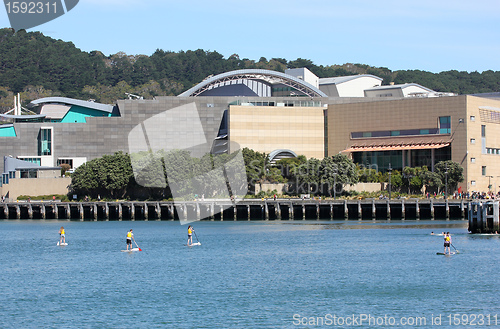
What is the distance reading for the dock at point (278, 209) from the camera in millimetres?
117500

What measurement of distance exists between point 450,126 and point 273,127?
40.9 m

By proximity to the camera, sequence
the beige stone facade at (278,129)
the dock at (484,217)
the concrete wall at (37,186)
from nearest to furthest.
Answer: the dock at (484,217)
the concrete wall at (37,186)
the beige stone facade at (278,129)

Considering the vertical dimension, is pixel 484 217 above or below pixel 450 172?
below

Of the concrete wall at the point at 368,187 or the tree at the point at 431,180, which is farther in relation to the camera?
the concrete wall at the point at 368,187

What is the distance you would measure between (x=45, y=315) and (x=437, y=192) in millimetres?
107991

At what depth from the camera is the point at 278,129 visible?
167m

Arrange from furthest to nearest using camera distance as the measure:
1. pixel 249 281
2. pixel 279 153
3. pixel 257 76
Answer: pixel 257 76 < pixel 279 153 < pixel 249 281

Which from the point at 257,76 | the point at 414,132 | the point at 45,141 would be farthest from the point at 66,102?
the point at 414,132

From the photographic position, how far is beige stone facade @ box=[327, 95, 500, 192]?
146m

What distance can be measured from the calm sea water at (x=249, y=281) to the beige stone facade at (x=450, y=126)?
5962cm

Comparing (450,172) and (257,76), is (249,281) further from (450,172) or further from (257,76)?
(257,76)

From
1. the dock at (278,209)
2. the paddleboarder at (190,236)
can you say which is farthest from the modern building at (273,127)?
the paddleboarder at (190,236)

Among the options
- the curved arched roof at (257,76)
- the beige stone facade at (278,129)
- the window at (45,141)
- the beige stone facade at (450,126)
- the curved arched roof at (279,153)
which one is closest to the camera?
the beige stone facade at (450,126)

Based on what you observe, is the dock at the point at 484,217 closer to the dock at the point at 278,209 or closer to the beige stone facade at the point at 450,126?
the dock at the point at 278,209
